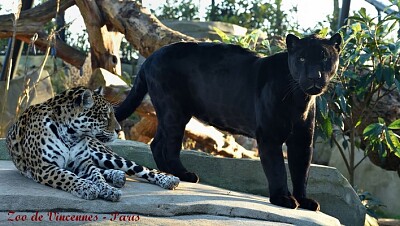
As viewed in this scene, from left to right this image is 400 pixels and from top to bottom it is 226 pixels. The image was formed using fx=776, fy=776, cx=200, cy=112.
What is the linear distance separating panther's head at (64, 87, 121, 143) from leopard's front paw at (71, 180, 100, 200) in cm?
58

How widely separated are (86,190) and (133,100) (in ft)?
5.47

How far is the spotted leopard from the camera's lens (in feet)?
16.9

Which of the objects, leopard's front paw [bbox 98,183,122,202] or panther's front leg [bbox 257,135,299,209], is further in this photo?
panther's front leg [bbox 257,135,299,209]

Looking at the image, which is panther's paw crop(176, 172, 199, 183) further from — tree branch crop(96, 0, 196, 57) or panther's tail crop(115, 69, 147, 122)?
tree branch crop(96, 0, 196, 57)

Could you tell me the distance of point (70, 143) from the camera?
5.35 m

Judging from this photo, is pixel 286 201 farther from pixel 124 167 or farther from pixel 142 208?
pixel 124 167

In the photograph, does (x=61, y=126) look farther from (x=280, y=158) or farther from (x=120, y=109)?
(x=280, y=158)

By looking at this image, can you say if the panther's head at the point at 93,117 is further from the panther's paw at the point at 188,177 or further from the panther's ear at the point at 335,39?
the panther's ear at the point at 335,39

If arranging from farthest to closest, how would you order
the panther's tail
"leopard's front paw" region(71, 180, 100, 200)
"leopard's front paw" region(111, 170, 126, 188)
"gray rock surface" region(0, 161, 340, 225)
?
1. the panther's tail
2. "leopard's front paw" region(111, 170, 126, 188)
3. "leopard's front paw" region(71, 180, 100, 200)
4. "gray rock surface" region(0, 161, 340, 225)

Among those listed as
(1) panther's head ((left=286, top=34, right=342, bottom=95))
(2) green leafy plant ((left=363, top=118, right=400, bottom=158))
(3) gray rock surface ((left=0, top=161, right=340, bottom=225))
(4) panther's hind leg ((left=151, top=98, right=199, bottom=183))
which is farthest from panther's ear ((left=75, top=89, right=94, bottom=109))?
(2) green leafy plant ((left=363, top=118, right=400, bottom=158))

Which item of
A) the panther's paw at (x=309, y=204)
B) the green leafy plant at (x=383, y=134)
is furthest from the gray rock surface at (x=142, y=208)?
the green leafy plant at (x=383, y=134)

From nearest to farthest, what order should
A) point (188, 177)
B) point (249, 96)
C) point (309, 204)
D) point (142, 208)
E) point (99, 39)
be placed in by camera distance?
point (142, 208) → point (309, 204) → point (249, 96) → point (188, 177) → point (99, 39)

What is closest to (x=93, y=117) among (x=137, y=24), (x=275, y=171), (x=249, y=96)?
(x=249, y=96)

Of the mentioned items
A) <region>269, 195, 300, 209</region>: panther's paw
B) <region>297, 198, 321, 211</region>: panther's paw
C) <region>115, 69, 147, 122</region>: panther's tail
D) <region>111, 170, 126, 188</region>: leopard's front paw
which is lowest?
<region>297, 198, 321, 211</region>: panther's paw
